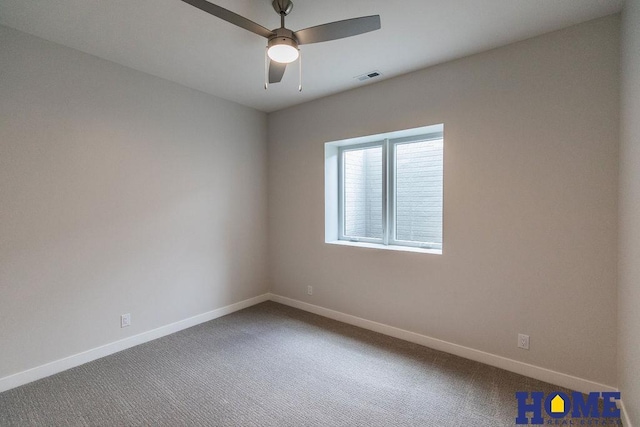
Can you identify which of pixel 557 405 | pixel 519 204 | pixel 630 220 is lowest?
pixel 557 405

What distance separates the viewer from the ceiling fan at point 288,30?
1616 millimetres

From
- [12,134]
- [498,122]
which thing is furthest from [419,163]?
[12,134]

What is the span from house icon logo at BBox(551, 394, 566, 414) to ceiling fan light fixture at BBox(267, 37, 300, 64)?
2.90 metres

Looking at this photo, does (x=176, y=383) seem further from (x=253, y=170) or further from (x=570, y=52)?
(x=570, y=52)

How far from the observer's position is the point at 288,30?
179cm

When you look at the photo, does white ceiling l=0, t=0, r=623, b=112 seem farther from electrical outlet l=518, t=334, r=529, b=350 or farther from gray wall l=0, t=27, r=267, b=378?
electrical outlet l=518, t=334, r=529, b=350

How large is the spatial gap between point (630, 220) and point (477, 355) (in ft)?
5.05

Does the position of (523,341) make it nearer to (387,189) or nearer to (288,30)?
(387,189)

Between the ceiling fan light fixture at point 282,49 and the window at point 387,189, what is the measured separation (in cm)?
160

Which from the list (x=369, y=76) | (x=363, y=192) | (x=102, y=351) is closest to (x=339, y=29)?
(x=369, y=76)

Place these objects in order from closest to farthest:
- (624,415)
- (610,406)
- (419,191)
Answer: (624,415) → (610,406) → (419,191)

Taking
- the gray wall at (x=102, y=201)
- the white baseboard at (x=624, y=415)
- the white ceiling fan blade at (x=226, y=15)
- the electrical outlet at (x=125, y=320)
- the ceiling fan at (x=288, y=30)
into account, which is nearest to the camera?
the white ceiling fan blade at (x=226, y=15)

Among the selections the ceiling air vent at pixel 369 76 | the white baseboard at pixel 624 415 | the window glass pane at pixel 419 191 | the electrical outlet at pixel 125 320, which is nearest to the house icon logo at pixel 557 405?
the white baseboard at pixel 624 415

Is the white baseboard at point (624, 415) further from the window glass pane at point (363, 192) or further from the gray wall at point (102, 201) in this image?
the gray wall at point (102, 201)
